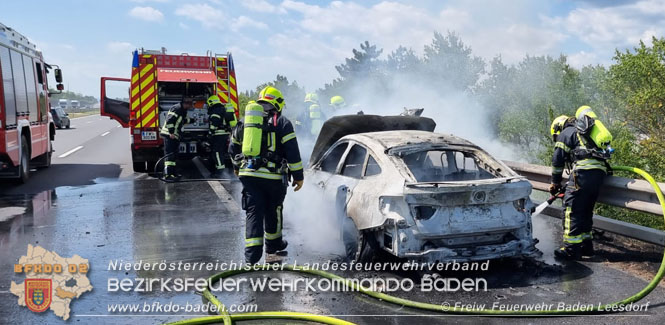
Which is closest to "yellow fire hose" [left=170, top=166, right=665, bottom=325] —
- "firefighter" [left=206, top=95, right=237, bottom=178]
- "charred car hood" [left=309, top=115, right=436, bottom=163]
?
"charred car hood" [left=309, top=115, right=436, bottom=163]

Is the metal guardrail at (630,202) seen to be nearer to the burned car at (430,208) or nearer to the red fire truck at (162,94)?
the burned car at (430,208)

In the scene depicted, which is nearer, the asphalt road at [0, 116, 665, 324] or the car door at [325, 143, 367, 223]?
the asphalt road at [0, 116, 665, 324]

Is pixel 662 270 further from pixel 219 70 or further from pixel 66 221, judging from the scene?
pixel 219 70

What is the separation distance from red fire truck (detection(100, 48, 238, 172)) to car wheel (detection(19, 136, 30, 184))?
2.10 meters

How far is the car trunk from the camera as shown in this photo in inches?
199

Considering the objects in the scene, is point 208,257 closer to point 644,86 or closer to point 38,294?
point 38,294

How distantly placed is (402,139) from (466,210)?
1.19m

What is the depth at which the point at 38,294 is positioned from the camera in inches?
195

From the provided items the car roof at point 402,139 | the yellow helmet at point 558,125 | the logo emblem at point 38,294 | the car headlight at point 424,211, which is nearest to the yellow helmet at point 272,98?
the car roof at point 402,139

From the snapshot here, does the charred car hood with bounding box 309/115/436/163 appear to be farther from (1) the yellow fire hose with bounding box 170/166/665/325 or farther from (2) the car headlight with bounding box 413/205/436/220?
(1) the yellow fire hose with bounding box 170/166/665/325

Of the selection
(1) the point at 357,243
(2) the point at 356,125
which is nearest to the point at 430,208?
(1) the point at 357,243

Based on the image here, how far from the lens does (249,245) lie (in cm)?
586

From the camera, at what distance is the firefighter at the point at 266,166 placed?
236 inches

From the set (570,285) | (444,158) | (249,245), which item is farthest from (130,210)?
(570,285)
